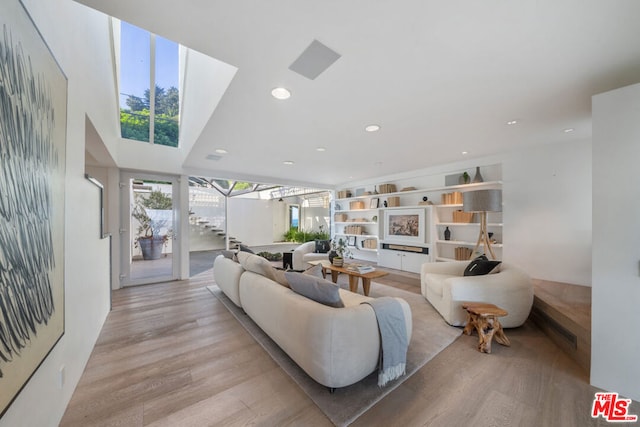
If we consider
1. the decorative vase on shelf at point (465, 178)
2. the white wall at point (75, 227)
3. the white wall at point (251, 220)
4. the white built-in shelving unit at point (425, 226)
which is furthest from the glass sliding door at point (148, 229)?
the decorative vase on shelf at point (465, 178)

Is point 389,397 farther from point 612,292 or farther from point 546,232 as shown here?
point 546,232

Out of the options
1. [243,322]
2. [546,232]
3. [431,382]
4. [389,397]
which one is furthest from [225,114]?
[546,232]

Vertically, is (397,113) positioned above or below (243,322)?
above

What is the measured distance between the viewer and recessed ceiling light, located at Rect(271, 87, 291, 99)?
81.8 inches

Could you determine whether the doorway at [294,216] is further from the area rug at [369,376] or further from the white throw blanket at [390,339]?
the white throw blanket at [390,339]

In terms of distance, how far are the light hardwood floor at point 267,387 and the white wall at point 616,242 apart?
0.23 meters

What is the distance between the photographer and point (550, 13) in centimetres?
129

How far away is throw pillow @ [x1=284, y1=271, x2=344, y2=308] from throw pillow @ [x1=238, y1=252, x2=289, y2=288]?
0.31m

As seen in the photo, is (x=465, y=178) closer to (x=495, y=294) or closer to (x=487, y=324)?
(x=495, y=294)

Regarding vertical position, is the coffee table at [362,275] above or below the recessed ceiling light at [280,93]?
below

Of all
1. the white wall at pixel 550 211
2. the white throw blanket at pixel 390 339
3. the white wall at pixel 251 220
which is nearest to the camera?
the white throw blanket at pixel 390 339

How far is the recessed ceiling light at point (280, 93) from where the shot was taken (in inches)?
81.8

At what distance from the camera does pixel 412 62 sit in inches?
67.3

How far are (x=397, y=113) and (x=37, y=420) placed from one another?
3.45 metres
